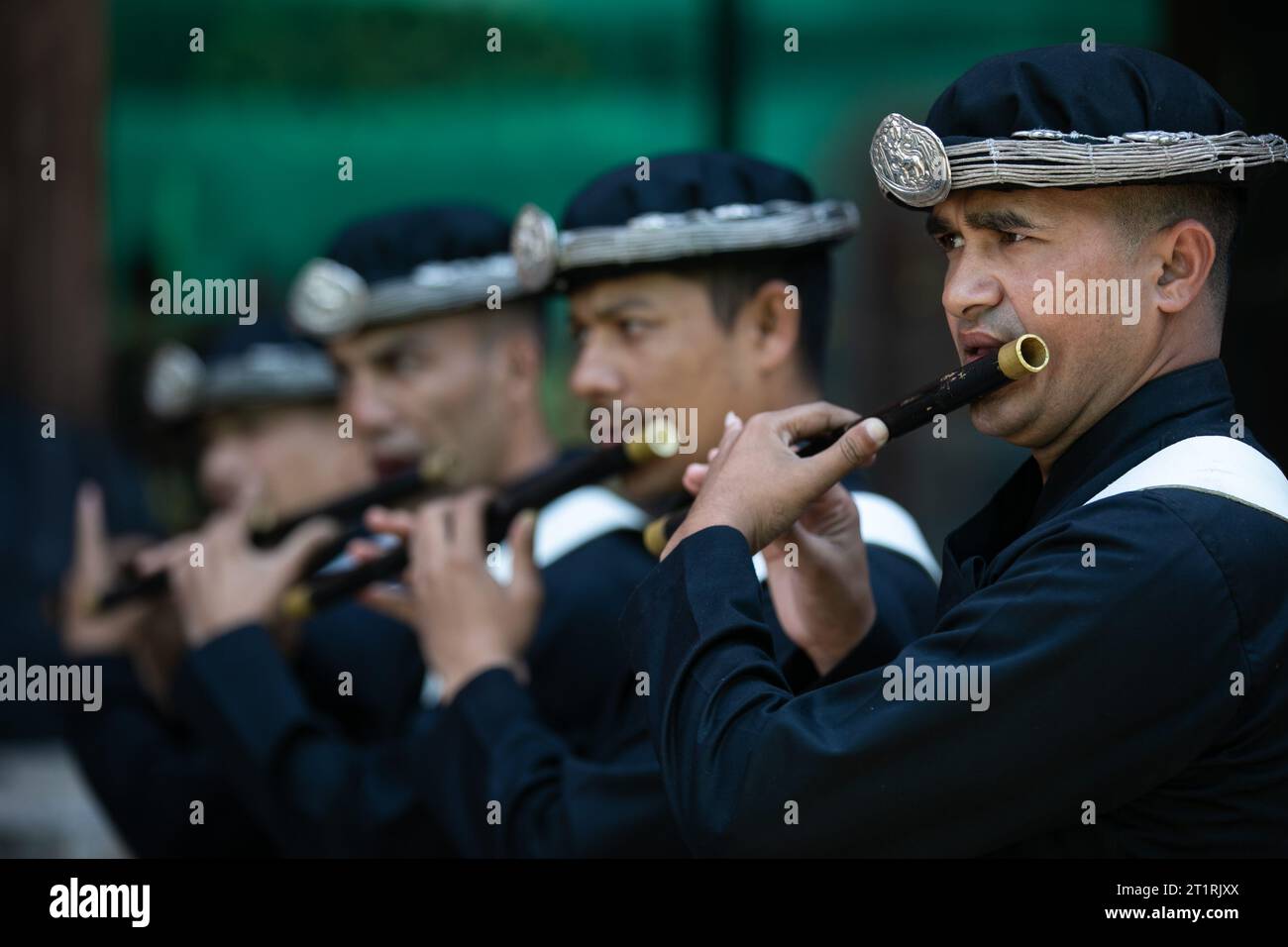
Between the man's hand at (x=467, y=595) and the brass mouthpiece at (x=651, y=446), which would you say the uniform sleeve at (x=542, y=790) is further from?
the brass mouthpiece at (x=651, y=446)

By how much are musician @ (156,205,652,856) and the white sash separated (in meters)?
1.48

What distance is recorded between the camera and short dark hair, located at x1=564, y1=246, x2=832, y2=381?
3896mm

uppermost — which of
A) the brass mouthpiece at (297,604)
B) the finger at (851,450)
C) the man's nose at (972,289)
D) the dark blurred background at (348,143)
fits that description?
the dark blurred background at (348,143)

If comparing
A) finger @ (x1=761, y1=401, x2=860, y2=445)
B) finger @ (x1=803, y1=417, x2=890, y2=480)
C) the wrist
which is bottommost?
the wrist

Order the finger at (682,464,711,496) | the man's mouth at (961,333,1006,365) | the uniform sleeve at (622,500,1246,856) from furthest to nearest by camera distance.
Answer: the finger at (682,464,711,496), the man's mouth at (961,333,1006,365), the uniform sleeve at (622,500,1246,856)

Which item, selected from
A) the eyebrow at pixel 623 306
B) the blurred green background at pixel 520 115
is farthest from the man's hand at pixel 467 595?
the blurred green background at pixel 520 115

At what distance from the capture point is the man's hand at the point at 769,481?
8.91 feet

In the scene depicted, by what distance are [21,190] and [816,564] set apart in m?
5.23

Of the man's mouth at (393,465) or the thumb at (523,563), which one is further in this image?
the man's mouth at (393,465)

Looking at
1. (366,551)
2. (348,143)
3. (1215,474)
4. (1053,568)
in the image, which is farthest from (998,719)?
(348,143)

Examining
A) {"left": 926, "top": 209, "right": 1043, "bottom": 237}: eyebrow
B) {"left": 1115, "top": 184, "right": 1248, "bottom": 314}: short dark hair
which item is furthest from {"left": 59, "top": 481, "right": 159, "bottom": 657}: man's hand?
{"left": 1115, "top": 184, "right": 1248, "bottom": 314}: short dark hair

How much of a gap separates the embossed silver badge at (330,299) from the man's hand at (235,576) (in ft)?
1.93

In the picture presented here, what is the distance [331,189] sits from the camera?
23.2 ft

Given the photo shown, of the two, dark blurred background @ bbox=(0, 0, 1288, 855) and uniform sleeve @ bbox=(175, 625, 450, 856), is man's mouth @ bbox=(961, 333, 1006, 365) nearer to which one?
uniform sleeve @ bbox=(175, 625, 450, 856)
